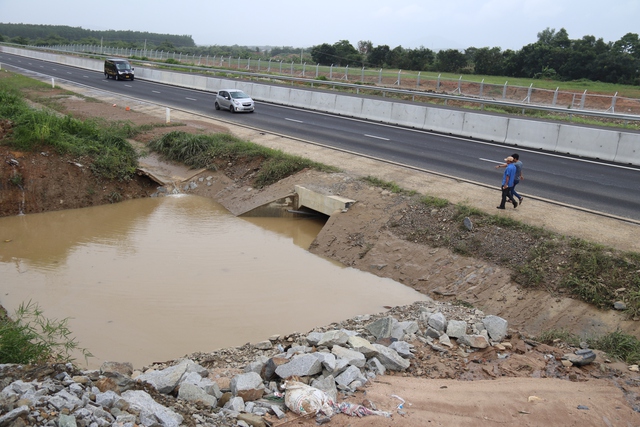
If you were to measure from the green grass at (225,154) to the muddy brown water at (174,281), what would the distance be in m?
2.19

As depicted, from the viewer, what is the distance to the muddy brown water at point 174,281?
10398 mm

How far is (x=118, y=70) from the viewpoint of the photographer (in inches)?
1916

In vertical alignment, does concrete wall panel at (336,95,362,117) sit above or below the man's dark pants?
above

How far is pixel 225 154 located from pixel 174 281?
29.2 feet

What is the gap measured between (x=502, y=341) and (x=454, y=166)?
1029 cm

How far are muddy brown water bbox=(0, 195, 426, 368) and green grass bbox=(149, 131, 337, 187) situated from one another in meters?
2.19

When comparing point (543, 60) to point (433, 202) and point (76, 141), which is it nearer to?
point (433, 202)

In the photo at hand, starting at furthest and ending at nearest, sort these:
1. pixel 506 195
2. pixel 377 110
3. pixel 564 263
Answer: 1. pixel 377 110
2. pixel 506 195
3. pixel 564 263

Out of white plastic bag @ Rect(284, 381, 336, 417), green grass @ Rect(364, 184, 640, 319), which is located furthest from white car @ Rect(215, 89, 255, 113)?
white plastic bag @ Rect(284, 381, 336, 417)

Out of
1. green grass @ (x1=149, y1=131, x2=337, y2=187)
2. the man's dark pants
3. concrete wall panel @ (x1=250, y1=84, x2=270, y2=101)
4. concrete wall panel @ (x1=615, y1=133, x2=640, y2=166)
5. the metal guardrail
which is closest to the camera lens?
the man's dark pants

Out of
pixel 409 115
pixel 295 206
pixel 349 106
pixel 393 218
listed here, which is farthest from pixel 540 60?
pixel 393 218

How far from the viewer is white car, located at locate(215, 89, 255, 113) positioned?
99.3 ft

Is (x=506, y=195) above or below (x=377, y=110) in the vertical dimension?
below

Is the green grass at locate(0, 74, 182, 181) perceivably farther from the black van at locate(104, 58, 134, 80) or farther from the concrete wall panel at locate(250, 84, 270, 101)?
the black van at locate(104, 58, 134, 80)
